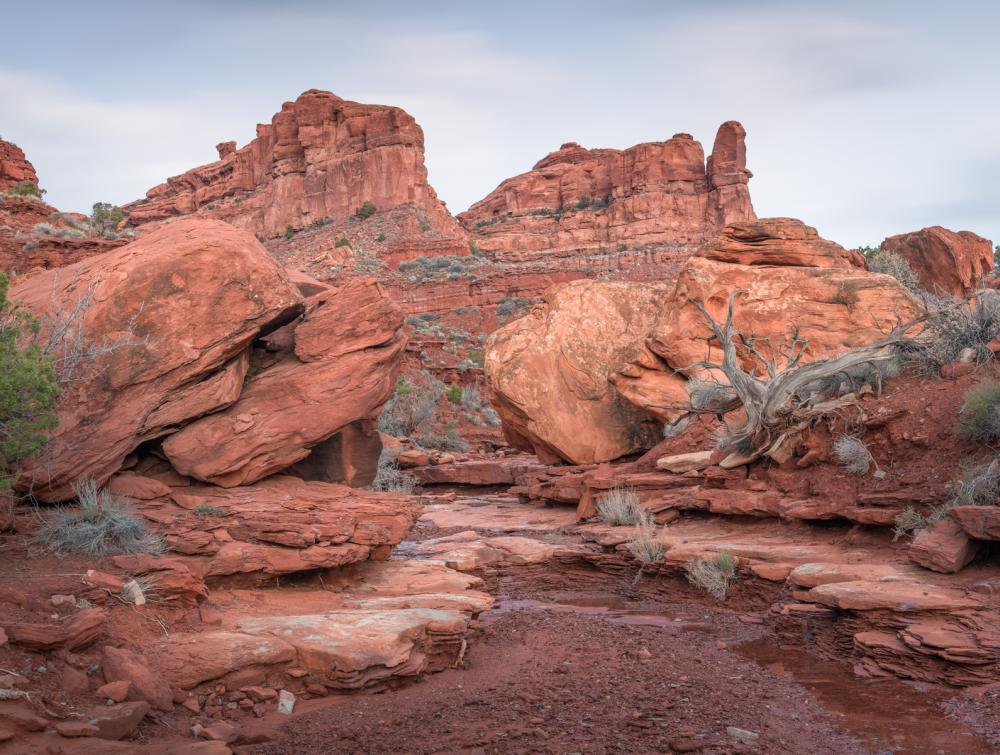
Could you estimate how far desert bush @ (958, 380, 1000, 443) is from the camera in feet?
28.3

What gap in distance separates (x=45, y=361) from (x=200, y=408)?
2458 mm

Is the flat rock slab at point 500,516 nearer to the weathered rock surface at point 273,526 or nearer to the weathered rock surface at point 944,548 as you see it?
the weathered rock surface at point 273,526

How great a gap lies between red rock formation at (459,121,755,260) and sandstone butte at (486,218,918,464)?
184 feet

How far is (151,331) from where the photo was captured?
8758 millimetres

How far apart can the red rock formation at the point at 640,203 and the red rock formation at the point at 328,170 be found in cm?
1089

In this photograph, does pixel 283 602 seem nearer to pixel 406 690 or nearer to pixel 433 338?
pixel 406 690

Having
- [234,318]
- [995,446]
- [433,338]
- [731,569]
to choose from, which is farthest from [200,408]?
[433,338]

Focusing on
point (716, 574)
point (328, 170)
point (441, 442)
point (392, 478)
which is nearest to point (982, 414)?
point (716, 574)

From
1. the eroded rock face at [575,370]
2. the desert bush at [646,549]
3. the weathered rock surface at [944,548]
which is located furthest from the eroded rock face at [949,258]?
the weathered rock surface at [944,548]

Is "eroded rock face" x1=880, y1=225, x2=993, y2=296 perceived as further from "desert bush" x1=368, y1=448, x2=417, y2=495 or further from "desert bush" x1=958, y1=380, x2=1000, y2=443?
"desert bush" x1=368, y1=448, x2=417, y2=495

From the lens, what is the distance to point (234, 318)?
9266 millimetres

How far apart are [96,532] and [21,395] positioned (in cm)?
135

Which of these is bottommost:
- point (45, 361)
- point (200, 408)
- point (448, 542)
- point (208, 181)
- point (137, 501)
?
point (448, 542)

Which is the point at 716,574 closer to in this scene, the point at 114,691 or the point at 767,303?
→ the point at 114,691
